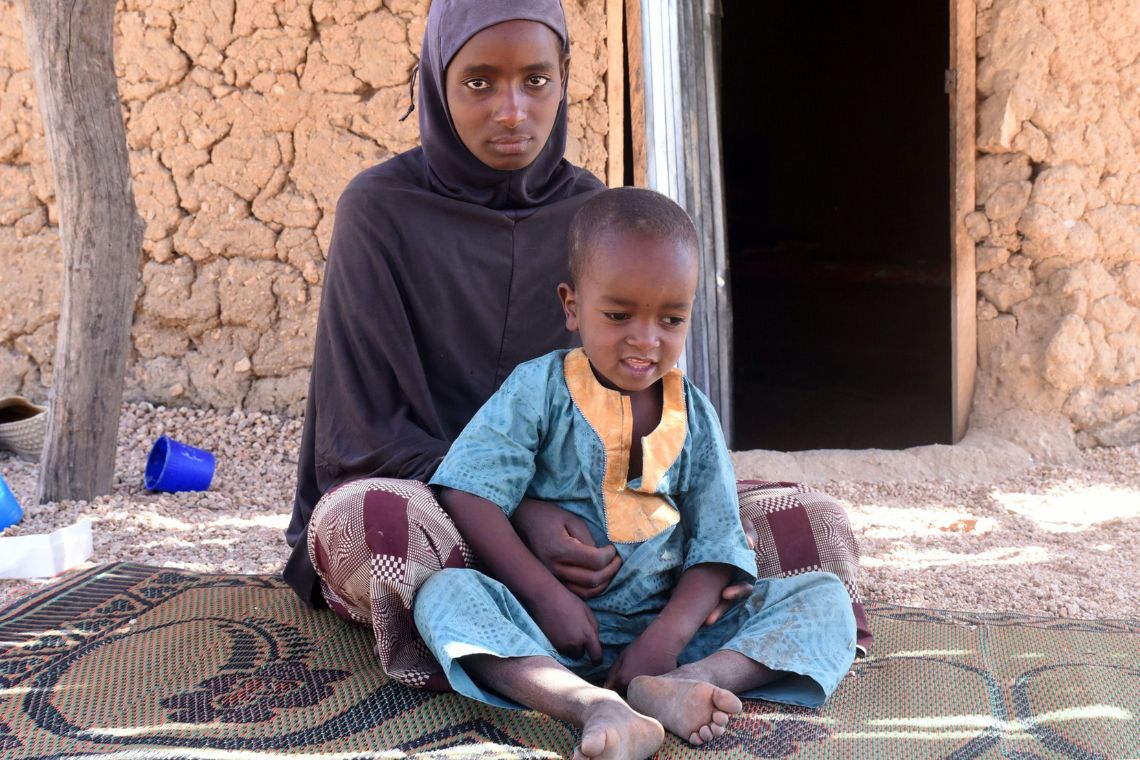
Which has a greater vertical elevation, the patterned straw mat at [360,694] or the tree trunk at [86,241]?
the tree trunk at [86,241]

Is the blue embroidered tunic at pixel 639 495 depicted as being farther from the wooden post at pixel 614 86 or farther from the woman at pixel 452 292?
the wooden post at pixel 614 86

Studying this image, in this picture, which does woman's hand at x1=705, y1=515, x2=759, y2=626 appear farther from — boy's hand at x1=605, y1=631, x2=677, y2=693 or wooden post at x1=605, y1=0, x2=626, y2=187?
wooden post at x1=605, y1=0, x2=626, y2=187

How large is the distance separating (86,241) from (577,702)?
9.15 feet

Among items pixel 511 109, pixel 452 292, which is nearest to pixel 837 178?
pixel 452 292

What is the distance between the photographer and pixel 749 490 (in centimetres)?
239

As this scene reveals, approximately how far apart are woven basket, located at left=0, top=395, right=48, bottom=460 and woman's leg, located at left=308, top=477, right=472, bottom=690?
108 inches

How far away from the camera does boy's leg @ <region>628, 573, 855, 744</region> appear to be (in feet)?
5.92

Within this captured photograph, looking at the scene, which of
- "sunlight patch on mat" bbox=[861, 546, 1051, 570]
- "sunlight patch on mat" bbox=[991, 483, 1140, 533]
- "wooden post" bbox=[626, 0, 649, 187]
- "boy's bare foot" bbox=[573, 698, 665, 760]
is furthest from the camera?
"wooden post" bbox=[626, 0, 649, 187]

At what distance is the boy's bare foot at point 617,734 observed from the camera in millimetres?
1604

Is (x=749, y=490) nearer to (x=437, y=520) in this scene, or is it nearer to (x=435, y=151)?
(x=437, y=520)

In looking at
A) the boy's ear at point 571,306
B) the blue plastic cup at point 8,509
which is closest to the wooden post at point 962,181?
the boy's ear at point 571,306

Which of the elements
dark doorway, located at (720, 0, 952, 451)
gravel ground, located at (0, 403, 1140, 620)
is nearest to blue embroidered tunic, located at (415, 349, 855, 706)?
gravel ground, located at (0, 403, 1140, 620)

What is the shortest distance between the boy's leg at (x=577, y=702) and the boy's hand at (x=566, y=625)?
95 mm

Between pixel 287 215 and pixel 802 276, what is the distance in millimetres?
5957
